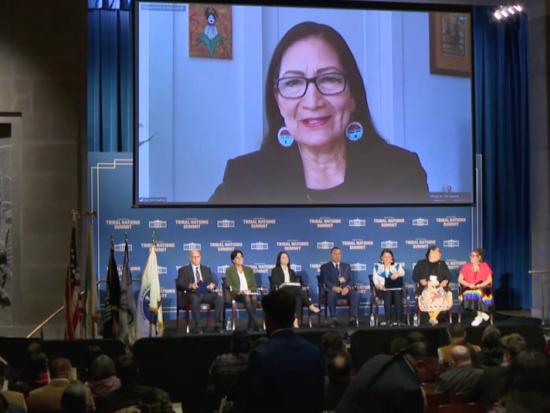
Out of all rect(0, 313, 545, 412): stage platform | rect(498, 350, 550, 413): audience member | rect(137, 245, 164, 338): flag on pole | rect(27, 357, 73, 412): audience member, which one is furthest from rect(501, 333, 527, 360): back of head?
rect(137, 245, 164, 338): flag on pole

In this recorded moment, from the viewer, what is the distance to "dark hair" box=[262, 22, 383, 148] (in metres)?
11.4

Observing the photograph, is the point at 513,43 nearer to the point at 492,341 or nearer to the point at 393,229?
the point at 393,229

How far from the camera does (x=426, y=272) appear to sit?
10.8 meters

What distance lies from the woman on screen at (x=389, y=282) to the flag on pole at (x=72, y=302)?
385 cm

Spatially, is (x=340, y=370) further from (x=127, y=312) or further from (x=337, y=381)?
(x=127, y=312)

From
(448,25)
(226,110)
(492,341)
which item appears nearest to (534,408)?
(492,341)

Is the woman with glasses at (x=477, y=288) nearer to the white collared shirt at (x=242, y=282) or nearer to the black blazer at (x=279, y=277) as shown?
the black blazer at (x=279, y=277)

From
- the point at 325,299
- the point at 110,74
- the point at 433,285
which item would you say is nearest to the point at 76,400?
the point at 325,299

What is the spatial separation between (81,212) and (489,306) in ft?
17.4

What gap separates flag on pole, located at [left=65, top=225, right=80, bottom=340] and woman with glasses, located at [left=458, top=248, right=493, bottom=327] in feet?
15.9

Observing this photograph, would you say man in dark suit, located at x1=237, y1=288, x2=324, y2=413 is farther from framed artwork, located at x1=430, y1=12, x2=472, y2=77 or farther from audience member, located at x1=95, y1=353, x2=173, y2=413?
framed artwork, located at x1=430, y1=12, x2=472, y2=77

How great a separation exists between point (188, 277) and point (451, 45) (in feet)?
16.3

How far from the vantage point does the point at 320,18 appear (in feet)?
37.5

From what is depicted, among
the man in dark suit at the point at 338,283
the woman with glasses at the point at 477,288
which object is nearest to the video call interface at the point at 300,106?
the man in dark suit at the point at 338,283
